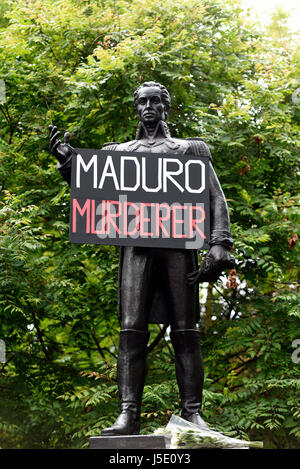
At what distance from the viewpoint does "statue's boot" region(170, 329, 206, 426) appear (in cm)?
524

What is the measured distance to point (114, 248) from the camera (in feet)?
33.5

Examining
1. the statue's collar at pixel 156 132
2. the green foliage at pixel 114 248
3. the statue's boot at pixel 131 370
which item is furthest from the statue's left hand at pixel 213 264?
the green foliage at pixel 114 248

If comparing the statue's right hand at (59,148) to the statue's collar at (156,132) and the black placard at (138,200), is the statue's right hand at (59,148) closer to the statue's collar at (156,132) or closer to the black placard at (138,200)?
the black placard at (138,200)

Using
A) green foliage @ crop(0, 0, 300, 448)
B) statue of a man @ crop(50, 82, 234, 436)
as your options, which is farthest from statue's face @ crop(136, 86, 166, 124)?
green foliage @ crop(0, 0, 300, 448)

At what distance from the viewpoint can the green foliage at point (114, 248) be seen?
370 inches

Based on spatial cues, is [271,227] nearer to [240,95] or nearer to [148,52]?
[240,95]

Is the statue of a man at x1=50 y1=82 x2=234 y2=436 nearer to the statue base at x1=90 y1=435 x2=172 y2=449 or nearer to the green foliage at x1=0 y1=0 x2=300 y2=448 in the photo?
the statue base at x1=90 y1=435 x2=172 y2=449

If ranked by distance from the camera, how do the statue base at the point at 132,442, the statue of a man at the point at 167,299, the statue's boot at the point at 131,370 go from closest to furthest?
the statue base at the point at 132,442
the statue's boot at the point at 131,370
the statue of a man at the point at 167,299

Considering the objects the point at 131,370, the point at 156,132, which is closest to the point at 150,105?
the point at 156,132

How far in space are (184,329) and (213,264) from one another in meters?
0.56

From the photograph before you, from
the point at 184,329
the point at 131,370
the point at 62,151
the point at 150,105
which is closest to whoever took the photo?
the point at 131,370

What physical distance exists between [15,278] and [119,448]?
183 inches

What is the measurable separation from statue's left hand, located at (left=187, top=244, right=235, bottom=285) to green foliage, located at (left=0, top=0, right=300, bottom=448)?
3.82 m

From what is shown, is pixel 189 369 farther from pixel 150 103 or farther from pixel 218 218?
pixel 150 103
